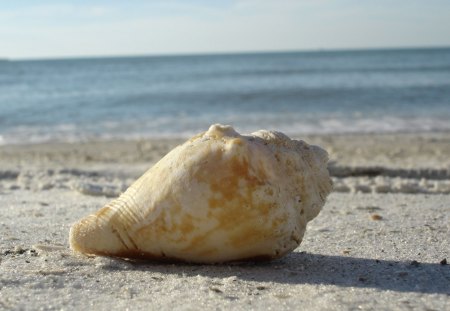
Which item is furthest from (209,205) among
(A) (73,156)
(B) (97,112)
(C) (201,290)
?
(B) (97,112)

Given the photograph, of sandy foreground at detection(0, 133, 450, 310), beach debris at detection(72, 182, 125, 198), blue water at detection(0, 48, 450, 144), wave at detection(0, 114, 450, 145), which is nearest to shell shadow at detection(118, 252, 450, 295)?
sandy foreground at detection(0, 133, 450, 310)

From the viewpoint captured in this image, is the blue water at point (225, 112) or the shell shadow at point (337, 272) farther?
the blue water at point (225, 112)

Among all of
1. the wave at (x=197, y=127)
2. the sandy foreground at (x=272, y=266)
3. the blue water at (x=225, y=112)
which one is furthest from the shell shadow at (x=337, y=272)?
the blue water at (x=225, y=112)

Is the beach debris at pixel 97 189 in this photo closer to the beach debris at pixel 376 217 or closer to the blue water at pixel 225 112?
the beach debris at pixel 376 217

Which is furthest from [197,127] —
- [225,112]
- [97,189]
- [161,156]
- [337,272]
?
[337,272]

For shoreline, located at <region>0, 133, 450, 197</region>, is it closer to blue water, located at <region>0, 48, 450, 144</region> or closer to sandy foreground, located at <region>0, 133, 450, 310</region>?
sandy foreground, located at <region>0, 133, 450, 310</region>

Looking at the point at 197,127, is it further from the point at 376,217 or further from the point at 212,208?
the point at 212,208

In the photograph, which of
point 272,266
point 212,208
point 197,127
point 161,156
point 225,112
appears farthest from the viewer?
point 225,112
